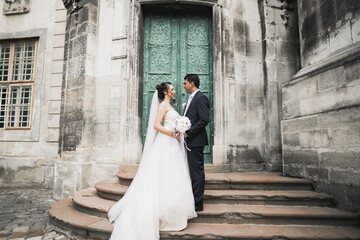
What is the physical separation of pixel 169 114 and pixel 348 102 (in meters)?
2.70

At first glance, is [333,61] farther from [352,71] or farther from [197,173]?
[197,173]

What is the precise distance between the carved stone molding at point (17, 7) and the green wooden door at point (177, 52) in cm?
446

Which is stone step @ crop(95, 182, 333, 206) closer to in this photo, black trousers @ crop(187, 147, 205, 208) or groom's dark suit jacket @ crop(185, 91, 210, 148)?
black trousers @ crop(187, 147, 205, 208)

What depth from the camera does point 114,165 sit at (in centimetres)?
529

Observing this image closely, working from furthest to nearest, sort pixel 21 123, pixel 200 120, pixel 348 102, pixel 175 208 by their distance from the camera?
pixel 21 123 → pixel 348 102 → pixel 200 120 → pixel 175 208

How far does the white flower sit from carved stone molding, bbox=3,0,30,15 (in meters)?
7.48

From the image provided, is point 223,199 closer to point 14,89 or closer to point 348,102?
point 348,102

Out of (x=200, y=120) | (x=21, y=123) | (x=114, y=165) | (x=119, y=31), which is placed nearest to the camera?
(x=200, y=120)

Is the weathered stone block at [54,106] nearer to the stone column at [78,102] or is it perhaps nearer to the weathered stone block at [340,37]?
the stone column at [78,102]

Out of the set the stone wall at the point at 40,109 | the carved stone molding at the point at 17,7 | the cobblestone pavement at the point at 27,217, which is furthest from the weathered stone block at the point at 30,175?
the carved stone molding at the point at 17,7

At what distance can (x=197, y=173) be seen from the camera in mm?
3090

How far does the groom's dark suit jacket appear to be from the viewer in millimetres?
3094

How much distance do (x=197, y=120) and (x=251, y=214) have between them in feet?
5.00

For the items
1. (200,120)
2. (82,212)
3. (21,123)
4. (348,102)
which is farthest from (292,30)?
(21,123)
